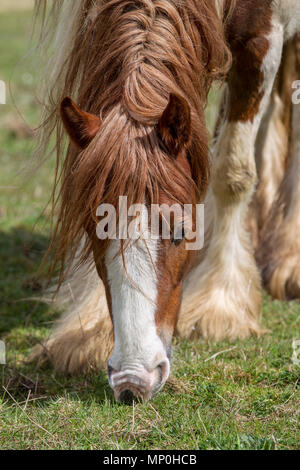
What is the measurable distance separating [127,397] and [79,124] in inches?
43.9

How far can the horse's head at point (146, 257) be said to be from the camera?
2.59m

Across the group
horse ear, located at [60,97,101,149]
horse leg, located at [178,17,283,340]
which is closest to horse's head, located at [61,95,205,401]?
horse ear, located at [60,97,101,149]

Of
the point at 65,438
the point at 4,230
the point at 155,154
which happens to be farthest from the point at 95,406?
the point at 4,230

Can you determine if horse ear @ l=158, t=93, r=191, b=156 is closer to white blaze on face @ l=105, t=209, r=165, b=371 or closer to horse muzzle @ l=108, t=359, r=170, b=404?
white blaze on face @ l=105, t=209, r=165, b=371

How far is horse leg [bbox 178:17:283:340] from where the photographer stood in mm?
3666

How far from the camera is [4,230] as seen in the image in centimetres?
577

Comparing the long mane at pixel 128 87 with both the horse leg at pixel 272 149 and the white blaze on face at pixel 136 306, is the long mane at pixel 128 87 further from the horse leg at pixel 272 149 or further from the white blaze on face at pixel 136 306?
the horse leg at pixel 272 149

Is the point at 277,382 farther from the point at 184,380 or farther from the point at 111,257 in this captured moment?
the point at 111,257

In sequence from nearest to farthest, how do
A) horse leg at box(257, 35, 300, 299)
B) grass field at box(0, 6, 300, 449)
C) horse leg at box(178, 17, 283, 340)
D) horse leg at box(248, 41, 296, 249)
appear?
grass field at box(0, 6, 300, 449)
horse leg at box(178, 17, 283, 340)
horse leg at box(257, 35, 300, 299)
horse leg at box(248, 41, 296, 249)

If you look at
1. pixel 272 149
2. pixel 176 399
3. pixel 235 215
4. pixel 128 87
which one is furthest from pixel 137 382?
pixel 272 149
